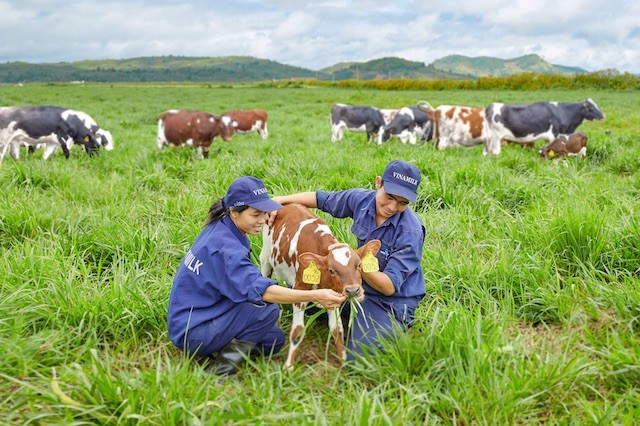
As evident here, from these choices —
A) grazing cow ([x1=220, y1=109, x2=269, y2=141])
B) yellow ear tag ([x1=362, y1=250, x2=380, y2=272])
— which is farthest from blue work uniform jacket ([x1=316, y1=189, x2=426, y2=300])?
grazing cow ([x1=220, y1=109, x2=269, y2=141])

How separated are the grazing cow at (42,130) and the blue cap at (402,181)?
8292mm

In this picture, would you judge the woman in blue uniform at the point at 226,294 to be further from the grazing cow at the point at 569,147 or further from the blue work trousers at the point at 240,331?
the grazing cow at the point at 569,147

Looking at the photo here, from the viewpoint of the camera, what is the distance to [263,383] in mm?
2711

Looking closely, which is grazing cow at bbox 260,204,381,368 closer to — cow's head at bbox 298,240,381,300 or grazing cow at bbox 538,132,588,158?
cow's head at bbox 298,240,381,300

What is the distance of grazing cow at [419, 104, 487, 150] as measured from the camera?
11805 mm

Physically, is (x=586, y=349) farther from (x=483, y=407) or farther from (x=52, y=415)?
(x=52, y=415)

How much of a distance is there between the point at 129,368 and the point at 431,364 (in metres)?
1.81

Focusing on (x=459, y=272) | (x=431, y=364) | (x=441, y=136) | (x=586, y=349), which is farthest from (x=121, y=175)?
(x=441, y=136)

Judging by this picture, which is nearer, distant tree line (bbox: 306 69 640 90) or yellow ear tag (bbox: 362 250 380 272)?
yellow ear tag (bbox: 362 250 380 272)

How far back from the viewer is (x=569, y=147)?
346 inches

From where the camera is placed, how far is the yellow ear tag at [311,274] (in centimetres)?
285

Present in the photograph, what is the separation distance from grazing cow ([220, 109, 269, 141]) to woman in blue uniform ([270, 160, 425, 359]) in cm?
1250

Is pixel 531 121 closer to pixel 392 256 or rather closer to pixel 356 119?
pixel 356 119

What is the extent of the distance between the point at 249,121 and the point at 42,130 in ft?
22.4
